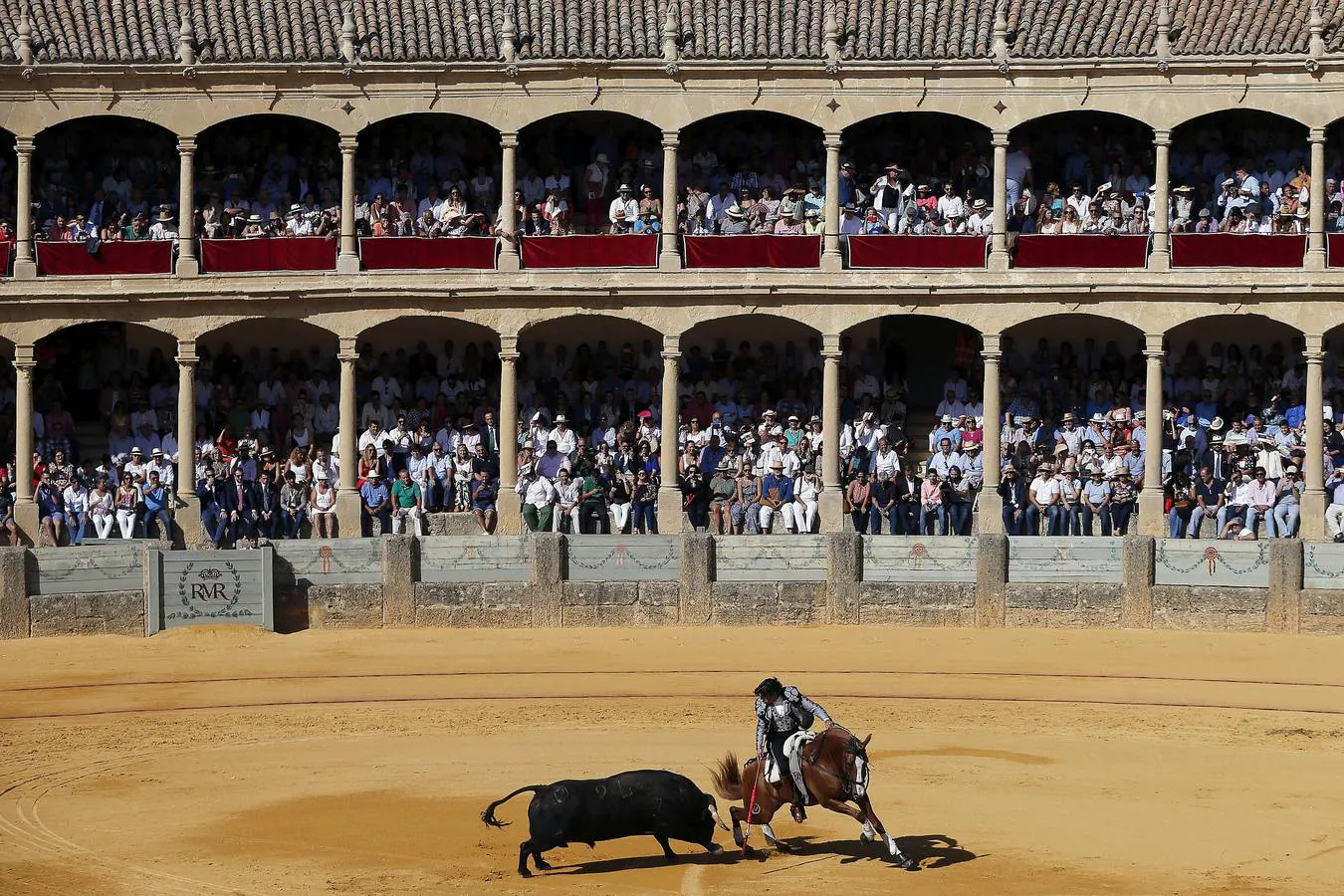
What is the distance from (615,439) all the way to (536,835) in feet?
72.8

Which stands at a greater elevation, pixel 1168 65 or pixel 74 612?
pixel 1168 65

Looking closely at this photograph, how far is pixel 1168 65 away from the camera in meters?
41.6

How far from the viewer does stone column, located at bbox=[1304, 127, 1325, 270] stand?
4144cm

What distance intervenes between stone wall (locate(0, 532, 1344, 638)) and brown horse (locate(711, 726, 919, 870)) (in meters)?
14.5

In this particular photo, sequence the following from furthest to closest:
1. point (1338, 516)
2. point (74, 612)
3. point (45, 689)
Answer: point (1338, 516) → point (74, 612) → point (45, 689)

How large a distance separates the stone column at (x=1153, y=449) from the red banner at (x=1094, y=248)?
4.87 ft

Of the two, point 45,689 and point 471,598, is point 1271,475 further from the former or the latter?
point 45,689

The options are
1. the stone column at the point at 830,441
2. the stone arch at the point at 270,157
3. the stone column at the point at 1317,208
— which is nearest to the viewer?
the stone column at the point at 830,441

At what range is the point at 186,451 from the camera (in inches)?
1618

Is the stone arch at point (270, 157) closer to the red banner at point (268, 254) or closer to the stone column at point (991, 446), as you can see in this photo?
the red banner at point (268, 254)

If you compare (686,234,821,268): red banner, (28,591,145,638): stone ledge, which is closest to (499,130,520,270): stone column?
(686,234,821,268): red banner

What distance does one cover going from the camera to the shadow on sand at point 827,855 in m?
20.0

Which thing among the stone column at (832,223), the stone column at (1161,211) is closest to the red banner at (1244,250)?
the stone column at (1161,211)

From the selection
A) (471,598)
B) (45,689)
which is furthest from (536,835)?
(471,598)
